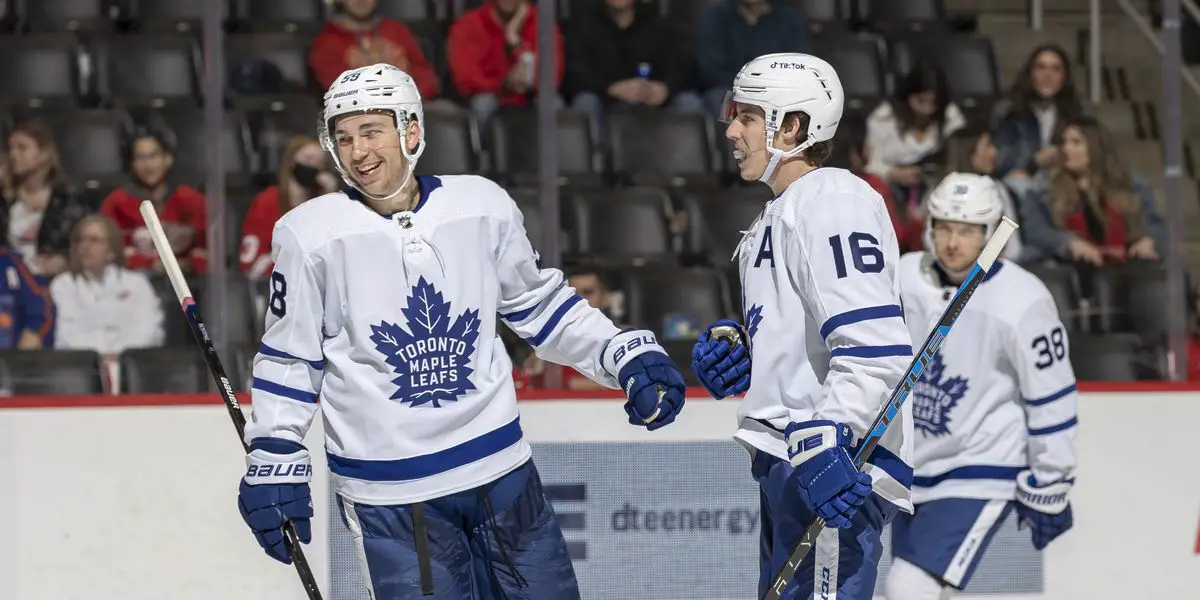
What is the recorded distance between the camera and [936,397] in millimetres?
3984

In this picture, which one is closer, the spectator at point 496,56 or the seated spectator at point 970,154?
the seated spectator at point 970,154

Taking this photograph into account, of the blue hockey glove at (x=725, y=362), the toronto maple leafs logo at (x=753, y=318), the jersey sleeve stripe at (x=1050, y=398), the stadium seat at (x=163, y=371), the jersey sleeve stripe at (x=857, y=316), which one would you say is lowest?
the jersey sleeve stripe at (x=1050, y=398)

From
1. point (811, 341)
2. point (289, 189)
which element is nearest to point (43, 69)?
point (289, 189)

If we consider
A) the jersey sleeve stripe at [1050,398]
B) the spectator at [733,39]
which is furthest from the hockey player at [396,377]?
the spectator at [733,39]

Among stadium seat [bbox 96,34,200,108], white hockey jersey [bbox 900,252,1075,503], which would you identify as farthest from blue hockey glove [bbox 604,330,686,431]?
stadium seat [bbox 96,34,200,108]

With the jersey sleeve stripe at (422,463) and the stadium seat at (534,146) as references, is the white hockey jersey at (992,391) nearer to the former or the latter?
the jersey sleeve stripe at (422,463)

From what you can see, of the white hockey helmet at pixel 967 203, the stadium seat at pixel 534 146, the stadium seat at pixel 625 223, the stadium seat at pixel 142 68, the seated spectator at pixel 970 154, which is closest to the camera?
the white hockey helmet at pixel 967 203

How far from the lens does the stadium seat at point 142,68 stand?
6074mm

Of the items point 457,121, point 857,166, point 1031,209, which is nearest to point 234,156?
point 457,121

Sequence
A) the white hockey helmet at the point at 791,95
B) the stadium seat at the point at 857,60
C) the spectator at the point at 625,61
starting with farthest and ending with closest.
Answer: 1. the stadium seat at the point at 857,60
2. the spectator at the point at 625,61
3. the white hockey helmet at the point at 791,95

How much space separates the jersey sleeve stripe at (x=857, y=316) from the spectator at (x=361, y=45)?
128 inches

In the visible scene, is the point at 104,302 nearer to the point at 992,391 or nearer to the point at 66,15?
the point at 66,15

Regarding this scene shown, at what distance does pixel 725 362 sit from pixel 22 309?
242 cm

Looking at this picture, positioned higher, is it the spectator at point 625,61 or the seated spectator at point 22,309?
the spectator at point 625,61
